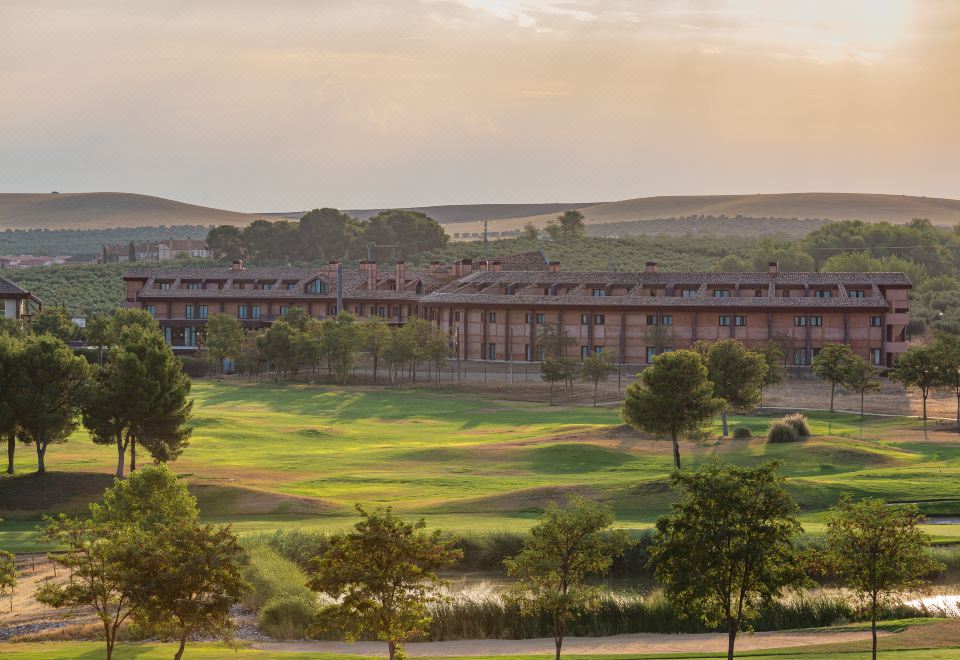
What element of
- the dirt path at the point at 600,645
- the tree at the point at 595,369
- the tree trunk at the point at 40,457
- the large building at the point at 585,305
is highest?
the large building at the point at 585,305

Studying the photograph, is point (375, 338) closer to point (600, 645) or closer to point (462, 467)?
point (462, 467)

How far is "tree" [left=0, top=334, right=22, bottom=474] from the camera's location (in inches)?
2301

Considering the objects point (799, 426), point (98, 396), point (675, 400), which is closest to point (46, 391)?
point (98, 396)

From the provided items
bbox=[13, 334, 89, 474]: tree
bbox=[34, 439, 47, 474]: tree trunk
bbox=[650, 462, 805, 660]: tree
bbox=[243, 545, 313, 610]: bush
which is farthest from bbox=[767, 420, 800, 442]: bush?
bbox=[650, 462, 805, 660]: tree

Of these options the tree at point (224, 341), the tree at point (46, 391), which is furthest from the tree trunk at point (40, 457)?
the tree at point (224, 341)

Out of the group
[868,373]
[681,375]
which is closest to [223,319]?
[868,373]

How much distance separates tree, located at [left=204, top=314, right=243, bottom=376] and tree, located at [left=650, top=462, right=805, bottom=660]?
3891 inches

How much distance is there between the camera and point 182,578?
91.2ft

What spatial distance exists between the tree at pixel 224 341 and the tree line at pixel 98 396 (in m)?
61.0

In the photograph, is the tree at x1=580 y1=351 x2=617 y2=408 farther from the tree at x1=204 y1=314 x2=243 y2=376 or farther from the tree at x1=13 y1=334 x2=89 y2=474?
the tree at x1=13 y1=334 x2=89 y2=474

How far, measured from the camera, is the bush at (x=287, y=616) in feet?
125

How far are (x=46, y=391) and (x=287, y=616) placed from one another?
25985 millimetres

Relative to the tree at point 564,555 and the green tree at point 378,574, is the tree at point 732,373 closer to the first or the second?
the tree at point 564,555

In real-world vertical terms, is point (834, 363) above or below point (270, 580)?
above
